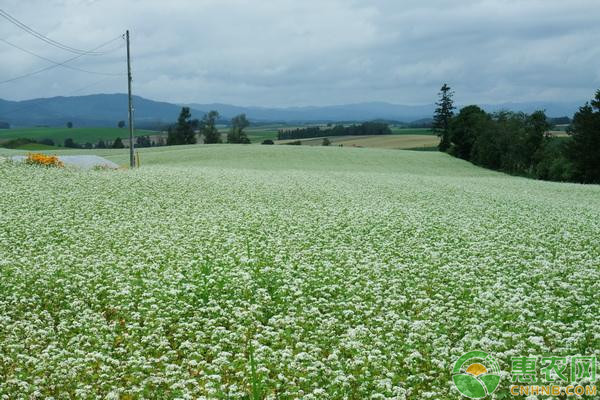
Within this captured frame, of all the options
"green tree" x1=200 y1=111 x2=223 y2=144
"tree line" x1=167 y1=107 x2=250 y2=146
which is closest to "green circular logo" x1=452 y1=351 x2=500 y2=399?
"tree line" x1=167 y1=107 x2=250 y2=146

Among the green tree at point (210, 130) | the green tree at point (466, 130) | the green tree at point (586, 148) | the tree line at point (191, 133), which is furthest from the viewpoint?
the green tree at point (210, 130)

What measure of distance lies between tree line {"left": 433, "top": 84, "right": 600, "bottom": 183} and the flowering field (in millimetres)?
50093

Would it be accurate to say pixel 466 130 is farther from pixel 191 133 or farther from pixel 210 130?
pixel 191 133

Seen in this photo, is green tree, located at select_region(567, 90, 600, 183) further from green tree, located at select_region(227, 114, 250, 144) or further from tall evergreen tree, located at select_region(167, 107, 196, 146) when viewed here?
tall evergreen tree, located at select_region(167, 107, 196, 146)

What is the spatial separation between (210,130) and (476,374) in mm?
142832

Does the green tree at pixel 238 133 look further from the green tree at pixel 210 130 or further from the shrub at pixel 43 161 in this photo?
the shrub at pixel 43 161

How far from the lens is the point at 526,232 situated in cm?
2164

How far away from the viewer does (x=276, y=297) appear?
12844 millimetres

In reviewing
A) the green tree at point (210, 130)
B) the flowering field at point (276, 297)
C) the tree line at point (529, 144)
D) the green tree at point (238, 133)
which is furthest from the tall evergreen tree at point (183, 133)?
the flowering field at point (276, 297)

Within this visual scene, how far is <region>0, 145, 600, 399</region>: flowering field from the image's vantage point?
8.98 m

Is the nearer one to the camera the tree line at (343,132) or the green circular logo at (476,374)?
the green circular logo at (476,374)

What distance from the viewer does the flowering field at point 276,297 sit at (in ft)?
29.5

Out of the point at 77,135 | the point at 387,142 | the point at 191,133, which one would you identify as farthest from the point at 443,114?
the point at 77,135

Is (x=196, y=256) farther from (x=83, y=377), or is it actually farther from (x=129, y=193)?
(x=129, y=193)
